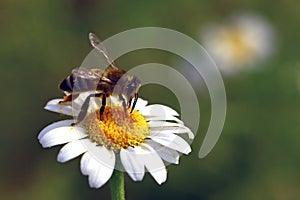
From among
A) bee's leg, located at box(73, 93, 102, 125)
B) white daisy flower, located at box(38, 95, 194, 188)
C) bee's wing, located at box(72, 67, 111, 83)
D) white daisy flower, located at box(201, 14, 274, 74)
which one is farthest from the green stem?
white daisy flower, located at box(201, 14, 274, 74)

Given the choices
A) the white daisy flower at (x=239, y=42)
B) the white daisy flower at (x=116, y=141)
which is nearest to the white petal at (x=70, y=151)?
the white daisy flower at (x=116, y=141)

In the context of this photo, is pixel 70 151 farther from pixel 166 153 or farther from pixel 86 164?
pixel 166 153

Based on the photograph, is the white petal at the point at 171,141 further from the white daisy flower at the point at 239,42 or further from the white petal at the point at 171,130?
the white daisy flower at the point at 239,42

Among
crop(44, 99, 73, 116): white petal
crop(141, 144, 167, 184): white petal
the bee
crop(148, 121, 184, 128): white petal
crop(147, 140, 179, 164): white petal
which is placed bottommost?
crop(141, 144, 167, 184): white petal

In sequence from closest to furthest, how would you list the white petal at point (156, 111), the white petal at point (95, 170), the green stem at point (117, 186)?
1. the white petal at point (95, 170)
2. the green stem at point (117, 186)
3. the white petal at point (156, 111)

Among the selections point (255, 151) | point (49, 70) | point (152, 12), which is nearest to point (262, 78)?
point (255, 151)

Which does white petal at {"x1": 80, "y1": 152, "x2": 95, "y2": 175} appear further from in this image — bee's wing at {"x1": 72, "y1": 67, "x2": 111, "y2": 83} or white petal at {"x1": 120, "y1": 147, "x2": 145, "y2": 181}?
bee's wing at {"x1": 72, "y1": 67, "x2": 111, "y2": 83}

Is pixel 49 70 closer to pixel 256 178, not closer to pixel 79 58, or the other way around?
pixel 79 58
